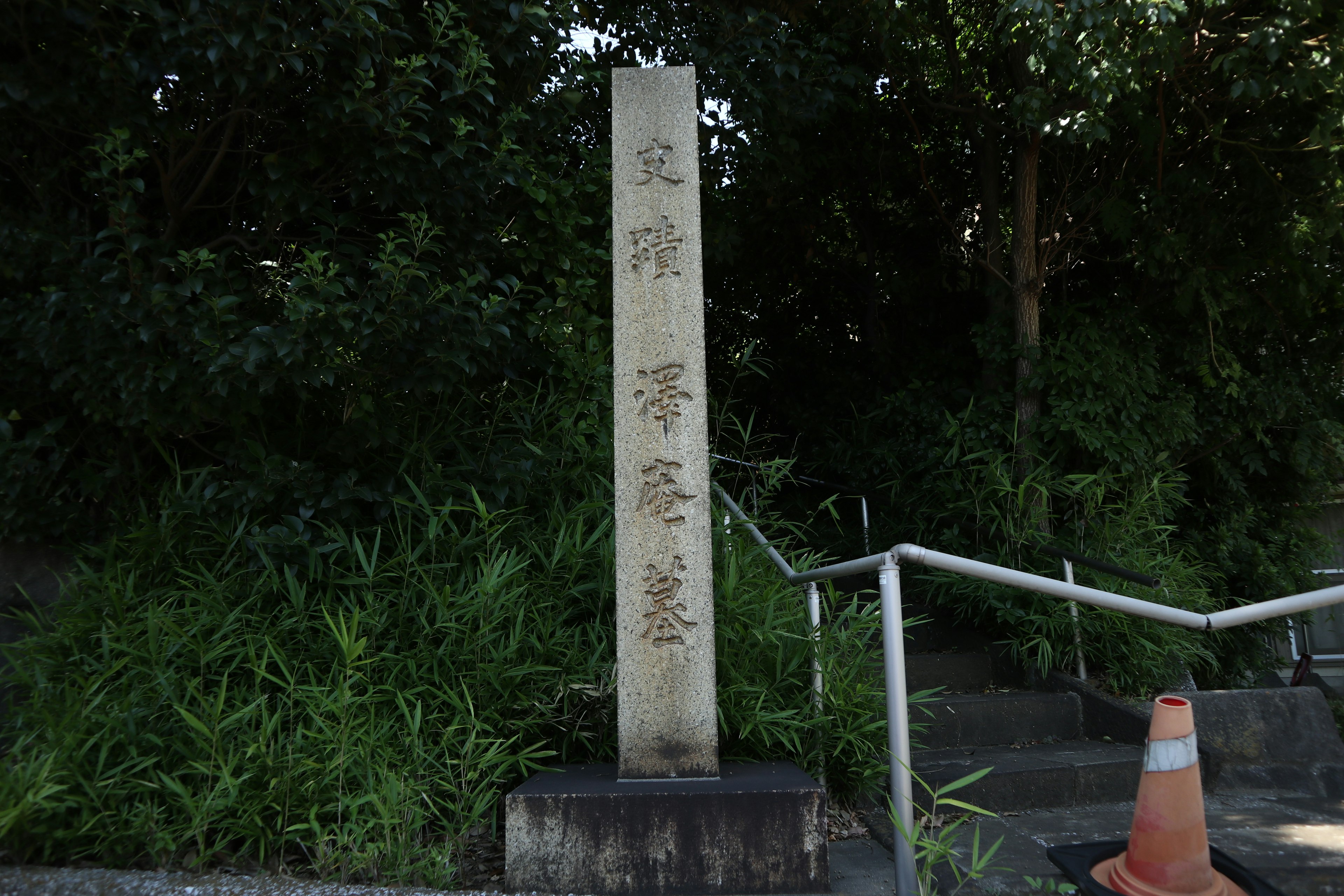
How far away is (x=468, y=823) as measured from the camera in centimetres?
243

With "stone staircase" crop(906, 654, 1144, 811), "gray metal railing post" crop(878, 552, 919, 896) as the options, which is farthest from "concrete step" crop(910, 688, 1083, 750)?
"gray metal railing post" crop(878, 552, 919, 896)

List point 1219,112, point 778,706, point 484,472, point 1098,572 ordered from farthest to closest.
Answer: point 1219,112 < point 1098,572 < point 484,472 < point 778,706

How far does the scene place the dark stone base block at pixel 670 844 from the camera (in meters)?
2.26

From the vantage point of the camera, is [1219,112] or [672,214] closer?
[672,214]

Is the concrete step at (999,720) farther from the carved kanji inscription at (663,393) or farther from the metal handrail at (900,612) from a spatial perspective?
the carved kanji inscription at (663,393)

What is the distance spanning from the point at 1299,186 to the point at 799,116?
2816 millimetres

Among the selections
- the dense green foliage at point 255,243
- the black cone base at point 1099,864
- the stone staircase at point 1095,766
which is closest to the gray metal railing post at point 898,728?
the stone staircase at point 1095,766

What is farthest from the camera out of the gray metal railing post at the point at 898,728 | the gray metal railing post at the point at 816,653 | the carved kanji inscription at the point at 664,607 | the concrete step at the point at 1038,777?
the concrete step at the point at 1038,777

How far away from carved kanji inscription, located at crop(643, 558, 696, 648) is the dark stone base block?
49cm

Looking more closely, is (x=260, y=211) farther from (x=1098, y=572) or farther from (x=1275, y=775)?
(x=1275, y=775)

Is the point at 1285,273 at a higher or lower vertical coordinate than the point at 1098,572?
higher

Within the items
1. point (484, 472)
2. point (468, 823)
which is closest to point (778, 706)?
point (468, 823)

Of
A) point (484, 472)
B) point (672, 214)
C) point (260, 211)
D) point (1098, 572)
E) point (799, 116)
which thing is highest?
point (799, 116)

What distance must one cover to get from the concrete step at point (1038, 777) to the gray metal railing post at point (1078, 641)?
22.0 inches
